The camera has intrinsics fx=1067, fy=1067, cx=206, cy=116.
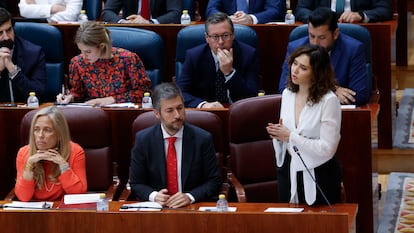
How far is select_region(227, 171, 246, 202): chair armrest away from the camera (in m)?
3.68

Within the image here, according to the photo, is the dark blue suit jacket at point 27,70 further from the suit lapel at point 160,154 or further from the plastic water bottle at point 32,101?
the suit lapel at point 160,154

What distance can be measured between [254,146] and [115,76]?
83cm

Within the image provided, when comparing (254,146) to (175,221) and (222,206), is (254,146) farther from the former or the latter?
(175,221)

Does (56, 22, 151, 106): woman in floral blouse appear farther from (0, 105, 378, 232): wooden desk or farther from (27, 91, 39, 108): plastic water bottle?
(0, 105, 378, 232): wooden desk

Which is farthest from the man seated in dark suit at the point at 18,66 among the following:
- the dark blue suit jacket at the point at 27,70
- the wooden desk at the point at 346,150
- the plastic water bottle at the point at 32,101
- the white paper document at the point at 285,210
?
the white paper document at the point at 285,210

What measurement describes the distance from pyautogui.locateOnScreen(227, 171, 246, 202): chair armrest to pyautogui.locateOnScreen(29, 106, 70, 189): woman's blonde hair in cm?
60

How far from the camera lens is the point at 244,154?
388 cm

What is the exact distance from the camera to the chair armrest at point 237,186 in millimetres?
3684

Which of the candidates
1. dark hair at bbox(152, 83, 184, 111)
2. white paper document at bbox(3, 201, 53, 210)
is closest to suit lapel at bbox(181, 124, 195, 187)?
dark hair at bbox(152, 83, 184, 111)

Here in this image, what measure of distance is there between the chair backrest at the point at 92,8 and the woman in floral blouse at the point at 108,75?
122cm

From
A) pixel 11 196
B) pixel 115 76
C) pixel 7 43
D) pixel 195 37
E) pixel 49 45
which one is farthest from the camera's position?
pixel 49 45

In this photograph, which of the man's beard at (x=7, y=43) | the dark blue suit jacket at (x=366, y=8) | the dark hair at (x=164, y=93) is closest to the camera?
the dark hair at (x=164, y=93)

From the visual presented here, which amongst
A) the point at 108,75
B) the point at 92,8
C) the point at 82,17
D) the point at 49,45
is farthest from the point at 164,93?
the point at 92,8

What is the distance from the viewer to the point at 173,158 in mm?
3682
